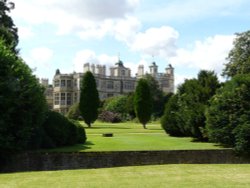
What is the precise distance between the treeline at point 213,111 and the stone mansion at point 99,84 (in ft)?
277

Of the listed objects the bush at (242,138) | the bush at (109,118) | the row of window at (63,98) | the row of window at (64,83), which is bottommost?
the bush at (242,138)

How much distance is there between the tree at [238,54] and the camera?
176ft

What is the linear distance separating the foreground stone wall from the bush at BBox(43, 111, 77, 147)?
9.20ft

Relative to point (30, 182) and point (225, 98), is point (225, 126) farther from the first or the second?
point (30, 182)

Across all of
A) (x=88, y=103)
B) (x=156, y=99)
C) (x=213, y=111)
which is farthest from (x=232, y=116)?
(x=156, y=99)

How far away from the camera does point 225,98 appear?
74.9ft

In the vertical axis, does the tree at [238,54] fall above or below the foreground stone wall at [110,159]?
above

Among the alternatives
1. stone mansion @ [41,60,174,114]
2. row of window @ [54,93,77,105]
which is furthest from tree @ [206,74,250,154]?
row of window @ [54,93,77,105]

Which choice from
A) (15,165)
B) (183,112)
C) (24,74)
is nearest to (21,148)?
(15,165)

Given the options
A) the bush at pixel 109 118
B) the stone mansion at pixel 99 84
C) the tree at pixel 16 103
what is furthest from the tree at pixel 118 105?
the tree at pixel 16 103

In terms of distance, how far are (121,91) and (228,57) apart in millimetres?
79915

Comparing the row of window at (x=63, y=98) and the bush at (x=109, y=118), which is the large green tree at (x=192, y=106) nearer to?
the bush at (x=109, y=118)

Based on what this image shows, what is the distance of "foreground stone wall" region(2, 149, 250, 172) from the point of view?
1834 cm

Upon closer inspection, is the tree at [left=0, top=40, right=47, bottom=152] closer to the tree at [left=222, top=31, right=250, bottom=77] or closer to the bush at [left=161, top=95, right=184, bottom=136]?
the bush at [left=161, top=95, right=184, bottom=136]
